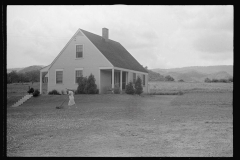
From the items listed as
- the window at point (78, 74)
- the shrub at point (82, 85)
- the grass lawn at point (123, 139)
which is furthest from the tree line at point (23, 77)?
the grass lawn at point (123, 139)

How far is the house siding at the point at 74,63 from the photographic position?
2400cm

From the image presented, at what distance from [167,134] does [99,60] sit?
16855 mm

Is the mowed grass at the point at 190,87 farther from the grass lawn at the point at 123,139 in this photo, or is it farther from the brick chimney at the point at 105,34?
the grass lawn at the point at 123,139

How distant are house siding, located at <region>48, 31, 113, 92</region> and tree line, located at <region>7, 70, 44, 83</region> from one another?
1.61m

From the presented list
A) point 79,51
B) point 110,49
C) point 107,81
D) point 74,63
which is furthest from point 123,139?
point 110,49

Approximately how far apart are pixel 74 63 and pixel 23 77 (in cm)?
558

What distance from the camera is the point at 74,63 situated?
24.9 metres

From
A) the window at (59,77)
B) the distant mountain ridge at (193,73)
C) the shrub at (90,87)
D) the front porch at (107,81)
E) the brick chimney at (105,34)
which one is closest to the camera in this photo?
the shrub at (90,87)

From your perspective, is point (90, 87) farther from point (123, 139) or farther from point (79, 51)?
point (123, 139)

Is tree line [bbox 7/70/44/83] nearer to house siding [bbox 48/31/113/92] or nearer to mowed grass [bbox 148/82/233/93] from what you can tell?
house siding [bbox 48/31/113/92]

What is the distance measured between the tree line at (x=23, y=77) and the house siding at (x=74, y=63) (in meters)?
1.61

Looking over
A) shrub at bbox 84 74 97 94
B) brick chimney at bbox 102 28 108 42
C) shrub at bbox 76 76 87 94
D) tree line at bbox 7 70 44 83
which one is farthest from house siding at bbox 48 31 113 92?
brick chimney at bbox 102 28 108 42
